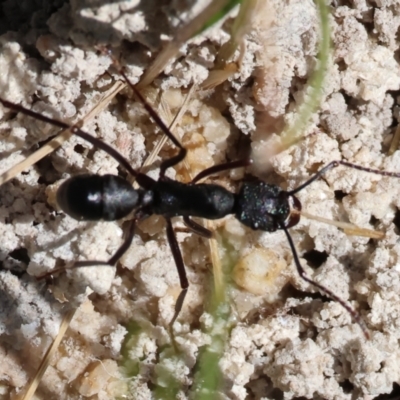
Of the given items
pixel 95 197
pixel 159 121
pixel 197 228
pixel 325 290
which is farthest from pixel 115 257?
pixel 325 290

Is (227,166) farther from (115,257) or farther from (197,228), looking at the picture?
(115,257)

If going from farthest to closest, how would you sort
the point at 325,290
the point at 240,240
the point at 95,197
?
the point at 240,240 < the point at 325,290 < the point at 95,197

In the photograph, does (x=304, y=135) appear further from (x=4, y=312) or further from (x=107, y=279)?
(x=4, y=312)

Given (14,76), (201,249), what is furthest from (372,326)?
(14,76)

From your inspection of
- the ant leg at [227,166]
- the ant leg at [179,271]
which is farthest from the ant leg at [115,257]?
the ant leg at [227,166]

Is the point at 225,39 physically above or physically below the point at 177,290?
above

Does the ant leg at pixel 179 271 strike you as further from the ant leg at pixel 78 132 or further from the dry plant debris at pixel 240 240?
the ant leg at pixel 78 132

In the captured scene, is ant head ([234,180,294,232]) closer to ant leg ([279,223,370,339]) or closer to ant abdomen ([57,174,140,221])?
ant leg ([279,223,370,339])
